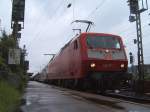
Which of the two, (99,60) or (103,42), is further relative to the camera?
(103,42)

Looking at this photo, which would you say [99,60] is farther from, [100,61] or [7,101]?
[7,101]

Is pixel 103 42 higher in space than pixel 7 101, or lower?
higher

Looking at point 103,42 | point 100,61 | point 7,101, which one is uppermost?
point 103,42

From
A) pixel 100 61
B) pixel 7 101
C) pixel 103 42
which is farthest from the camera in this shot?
pixel 103 42

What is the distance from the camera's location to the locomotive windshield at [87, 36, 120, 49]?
23.8 metres

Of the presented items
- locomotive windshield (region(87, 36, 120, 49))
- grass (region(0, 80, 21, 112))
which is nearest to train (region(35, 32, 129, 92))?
locomotive windshield (region(87, 36, 120, 49))

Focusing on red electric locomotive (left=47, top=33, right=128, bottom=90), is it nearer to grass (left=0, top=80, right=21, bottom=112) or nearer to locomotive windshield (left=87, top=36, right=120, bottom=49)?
locomotive windshield (left=87, top=36, right=120, bottom=49)

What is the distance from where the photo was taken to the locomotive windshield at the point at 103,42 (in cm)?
2375

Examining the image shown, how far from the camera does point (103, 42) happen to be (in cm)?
2402

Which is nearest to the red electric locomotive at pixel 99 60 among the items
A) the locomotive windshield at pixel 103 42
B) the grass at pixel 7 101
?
the locomotive windshield at pixel 103 42

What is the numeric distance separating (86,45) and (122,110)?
36.5 feet

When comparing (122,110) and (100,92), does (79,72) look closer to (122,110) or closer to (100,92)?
(100,92)

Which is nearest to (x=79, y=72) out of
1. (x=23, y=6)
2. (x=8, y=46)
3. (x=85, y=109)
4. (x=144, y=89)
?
(x=8, y=46)

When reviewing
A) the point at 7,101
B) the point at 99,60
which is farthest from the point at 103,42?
the point at 7,101
